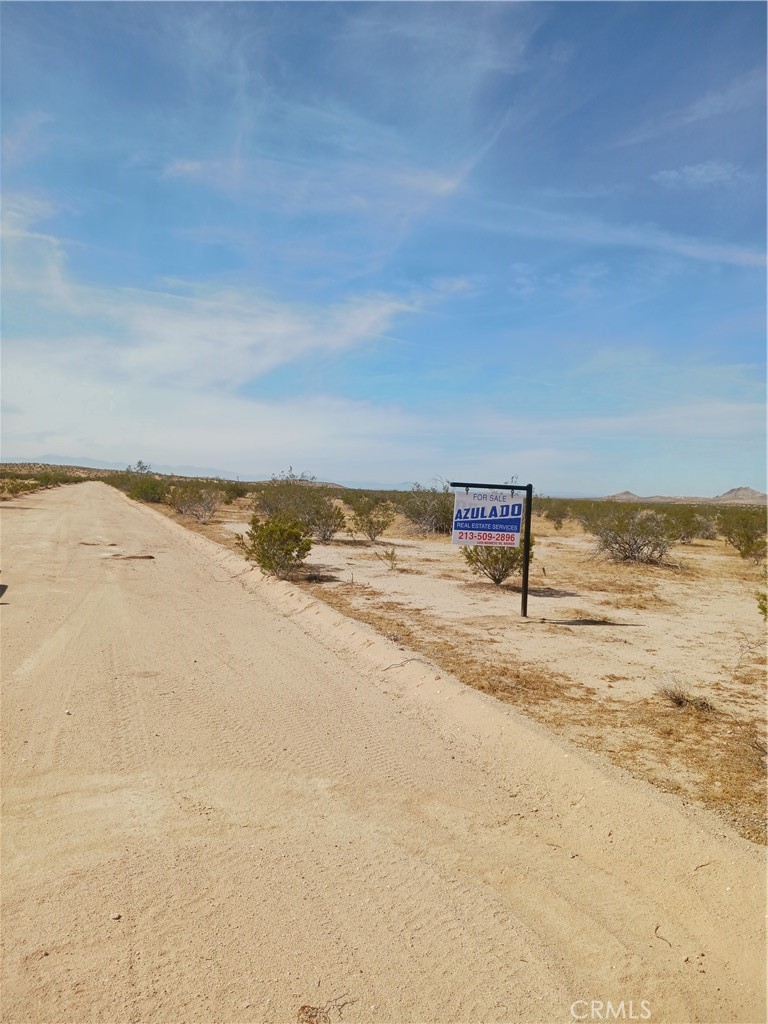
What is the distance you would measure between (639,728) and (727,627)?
246 inches

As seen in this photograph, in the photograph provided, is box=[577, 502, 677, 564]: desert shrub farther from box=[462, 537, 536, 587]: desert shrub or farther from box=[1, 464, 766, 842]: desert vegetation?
box=[462, 537, 536, 587]: desert shrub

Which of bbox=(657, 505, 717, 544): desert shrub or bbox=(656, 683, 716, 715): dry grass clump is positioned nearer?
bbox=(656, 683, 716, 715): dry grass clump

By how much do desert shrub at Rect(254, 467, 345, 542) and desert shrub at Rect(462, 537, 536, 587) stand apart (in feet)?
17.3

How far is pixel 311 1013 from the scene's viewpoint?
111 inches

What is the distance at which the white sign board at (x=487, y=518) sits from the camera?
38.7 ft

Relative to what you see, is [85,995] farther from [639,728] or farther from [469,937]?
[639,728]

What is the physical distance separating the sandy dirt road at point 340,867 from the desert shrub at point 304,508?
11877 mm

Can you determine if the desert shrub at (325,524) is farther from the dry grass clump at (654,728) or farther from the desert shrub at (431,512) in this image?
the dry grass clump at (654,728)

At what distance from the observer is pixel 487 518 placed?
11.9 m

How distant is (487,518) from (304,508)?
16.7 meters

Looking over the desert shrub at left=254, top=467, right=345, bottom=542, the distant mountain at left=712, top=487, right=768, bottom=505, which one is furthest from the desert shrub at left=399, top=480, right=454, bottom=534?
the distant mountain at left=712, top=487, right=768, bottom=505

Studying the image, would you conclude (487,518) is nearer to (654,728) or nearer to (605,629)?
(605,629)

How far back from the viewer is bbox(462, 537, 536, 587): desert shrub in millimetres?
15172

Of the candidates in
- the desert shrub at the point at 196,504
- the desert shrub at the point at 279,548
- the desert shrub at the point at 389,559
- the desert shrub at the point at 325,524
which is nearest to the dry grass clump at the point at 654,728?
the desert shrub at the point at 279,548
